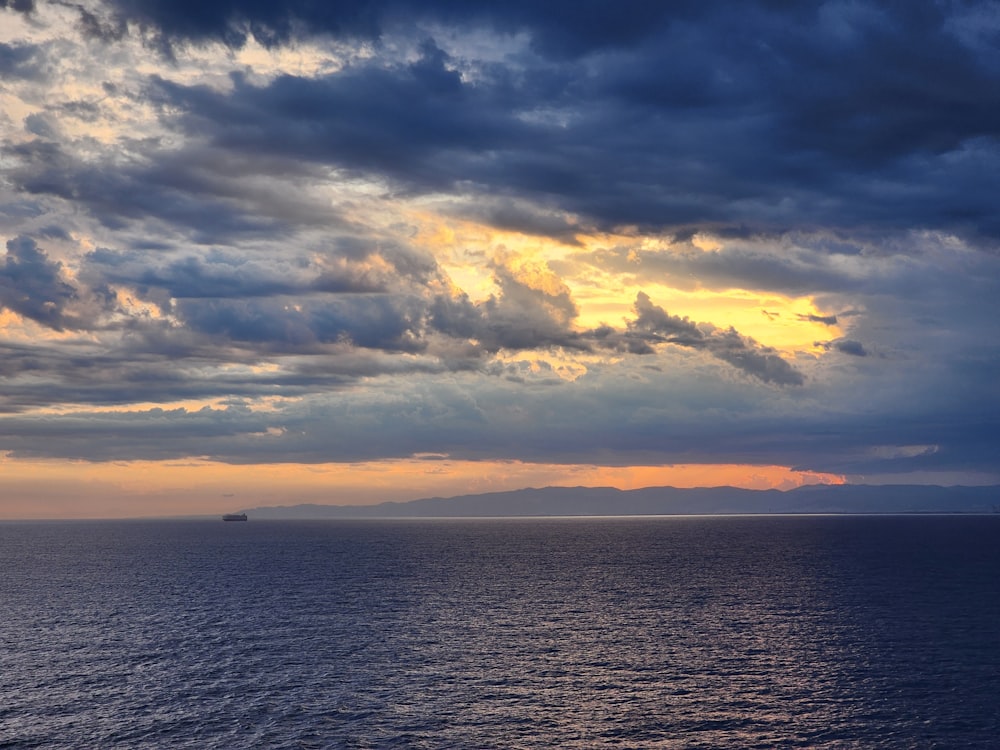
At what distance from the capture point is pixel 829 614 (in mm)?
127312

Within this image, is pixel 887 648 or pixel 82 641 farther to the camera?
pixel 82 641

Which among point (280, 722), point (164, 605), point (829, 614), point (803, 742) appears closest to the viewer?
point (803, 742)

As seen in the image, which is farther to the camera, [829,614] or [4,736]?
[829,614]

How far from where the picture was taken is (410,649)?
100938 millimetres

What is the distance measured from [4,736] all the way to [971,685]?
8815 centimetres

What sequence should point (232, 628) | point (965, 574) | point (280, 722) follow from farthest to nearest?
1. point (965, 574)
2. point (232, 628)
3. point (280, 722)

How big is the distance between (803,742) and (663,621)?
53.2m

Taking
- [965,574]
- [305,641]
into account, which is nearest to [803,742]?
[305,641]

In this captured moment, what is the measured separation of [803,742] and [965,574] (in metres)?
141

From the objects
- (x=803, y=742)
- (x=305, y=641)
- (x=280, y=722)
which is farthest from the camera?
(x=305, y=641)

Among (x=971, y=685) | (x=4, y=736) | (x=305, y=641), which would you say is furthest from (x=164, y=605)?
(x=971, y=685)

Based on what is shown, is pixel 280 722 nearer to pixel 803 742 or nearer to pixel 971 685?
pixel 803 742

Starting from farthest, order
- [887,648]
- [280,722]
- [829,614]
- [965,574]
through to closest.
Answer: [965,574], [829,614], [887,648], [280,722]

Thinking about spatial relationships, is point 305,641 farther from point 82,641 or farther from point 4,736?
point 4,736
